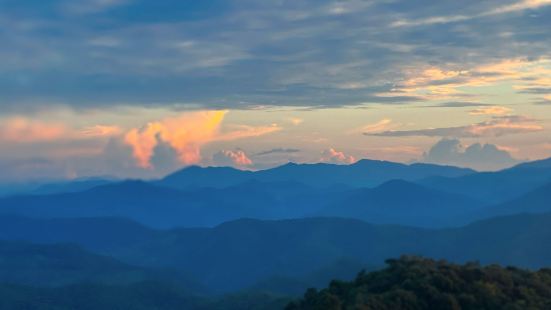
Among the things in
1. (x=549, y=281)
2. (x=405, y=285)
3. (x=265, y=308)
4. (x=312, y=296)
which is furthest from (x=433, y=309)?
(x=265, y=308)

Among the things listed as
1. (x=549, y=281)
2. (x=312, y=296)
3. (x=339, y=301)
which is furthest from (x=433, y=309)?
(x=549, y=281)

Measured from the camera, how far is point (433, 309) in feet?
173

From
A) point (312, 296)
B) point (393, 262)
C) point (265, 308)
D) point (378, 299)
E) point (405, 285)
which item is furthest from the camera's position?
point (265, 308)

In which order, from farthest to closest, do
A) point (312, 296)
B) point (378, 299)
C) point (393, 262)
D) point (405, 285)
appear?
point (393, 262), point (312, 296), point (405, 285), point (378, 299)

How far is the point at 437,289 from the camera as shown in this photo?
5481 cm

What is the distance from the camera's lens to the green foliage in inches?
2076

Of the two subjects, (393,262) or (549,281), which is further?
(393,262)

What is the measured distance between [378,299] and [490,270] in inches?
621

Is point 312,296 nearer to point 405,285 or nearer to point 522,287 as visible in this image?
point 405,285

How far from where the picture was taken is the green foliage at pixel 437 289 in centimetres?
5272

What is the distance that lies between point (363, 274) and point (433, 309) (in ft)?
49.3

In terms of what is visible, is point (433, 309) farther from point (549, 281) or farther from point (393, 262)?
point (549, 281)

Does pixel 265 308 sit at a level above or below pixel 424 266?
below

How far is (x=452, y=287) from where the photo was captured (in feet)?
183
